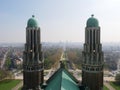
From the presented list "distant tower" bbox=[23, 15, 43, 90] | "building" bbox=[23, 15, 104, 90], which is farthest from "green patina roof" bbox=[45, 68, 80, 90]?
"distant tower" bbox=[23, 15, 43, 90]

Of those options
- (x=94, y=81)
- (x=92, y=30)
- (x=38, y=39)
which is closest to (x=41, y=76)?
(x=38, y=39)

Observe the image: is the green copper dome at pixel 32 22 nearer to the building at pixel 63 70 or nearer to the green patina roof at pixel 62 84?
the building at pixel 63 70

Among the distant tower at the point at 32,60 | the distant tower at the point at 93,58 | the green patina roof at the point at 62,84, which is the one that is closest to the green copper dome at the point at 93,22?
the distant tower at the point at 93,58

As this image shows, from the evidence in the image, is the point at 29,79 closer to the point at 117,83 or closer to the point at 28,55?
the point at 28,55

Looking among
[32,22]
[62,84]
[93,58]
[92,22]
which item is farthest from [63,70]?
[32,22]

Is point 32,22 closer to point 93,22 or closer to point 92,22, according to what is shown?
point 92,22

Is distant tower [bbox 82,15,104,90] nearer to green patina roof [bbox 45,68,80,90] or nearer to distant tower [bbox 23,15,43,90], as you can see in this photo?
green patina roof [bbox 45,68,80,90]
